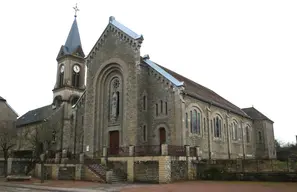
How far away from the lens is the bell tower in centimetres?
5385

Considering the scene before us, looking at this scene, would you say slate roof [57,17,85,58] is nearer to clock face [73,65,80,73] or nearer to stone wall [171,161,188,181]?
clock face [73,65,80,73]

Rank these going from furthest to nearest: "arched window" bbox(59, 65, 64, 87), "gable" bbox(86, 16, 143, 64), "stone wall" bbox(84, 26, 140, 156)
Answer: "arched window" bbox(59, 65, 64, 87) → "gable" bbox(86, 16, 143, 64) → "stone wall" bbox(84, 26, 140, 156)

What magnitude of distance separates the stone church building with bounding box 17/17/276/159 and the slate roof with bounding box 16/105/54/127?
6.00 m

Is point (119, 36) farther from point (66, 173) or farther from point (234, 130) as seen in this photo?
point (234, 130)

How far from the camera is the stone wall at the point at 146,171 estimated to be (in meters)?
27.6

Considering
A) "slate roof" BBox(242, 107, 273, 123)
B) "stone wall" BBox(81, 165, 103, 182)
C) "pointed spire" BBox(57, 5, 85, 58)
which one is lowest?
"stone wall" BBox(81, 165, 103, 182)

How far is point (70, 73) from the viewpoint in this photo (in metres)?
54.8

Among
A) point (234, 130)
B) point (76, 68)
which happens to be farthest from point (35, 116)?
point (234, 130)

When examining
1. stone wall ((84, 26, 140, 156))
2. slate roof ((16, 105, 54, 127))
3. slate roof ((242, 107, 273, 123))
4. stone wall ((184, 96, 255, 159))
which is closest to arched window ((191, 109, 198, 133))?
stone wall ((184, 96, 255, 159))

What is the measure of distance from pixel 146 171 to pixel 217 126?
52.2 feet

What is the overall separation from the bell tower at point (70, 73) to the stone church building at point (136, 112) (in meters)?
6.07

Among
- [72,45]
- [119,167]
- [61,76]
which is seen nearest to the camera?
[119,167]

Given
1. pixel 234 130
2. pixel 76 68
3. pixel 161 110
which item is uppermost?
pixel 76 68

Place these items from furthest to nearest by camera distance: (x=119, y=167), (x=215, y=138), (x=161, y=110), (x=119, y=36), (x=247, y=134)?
1. (x=247, y=134)
2. (x=215, y=138)
3. (x=119, y=36)
4. (x=161, y=110)
5. (x=119, y=167)
